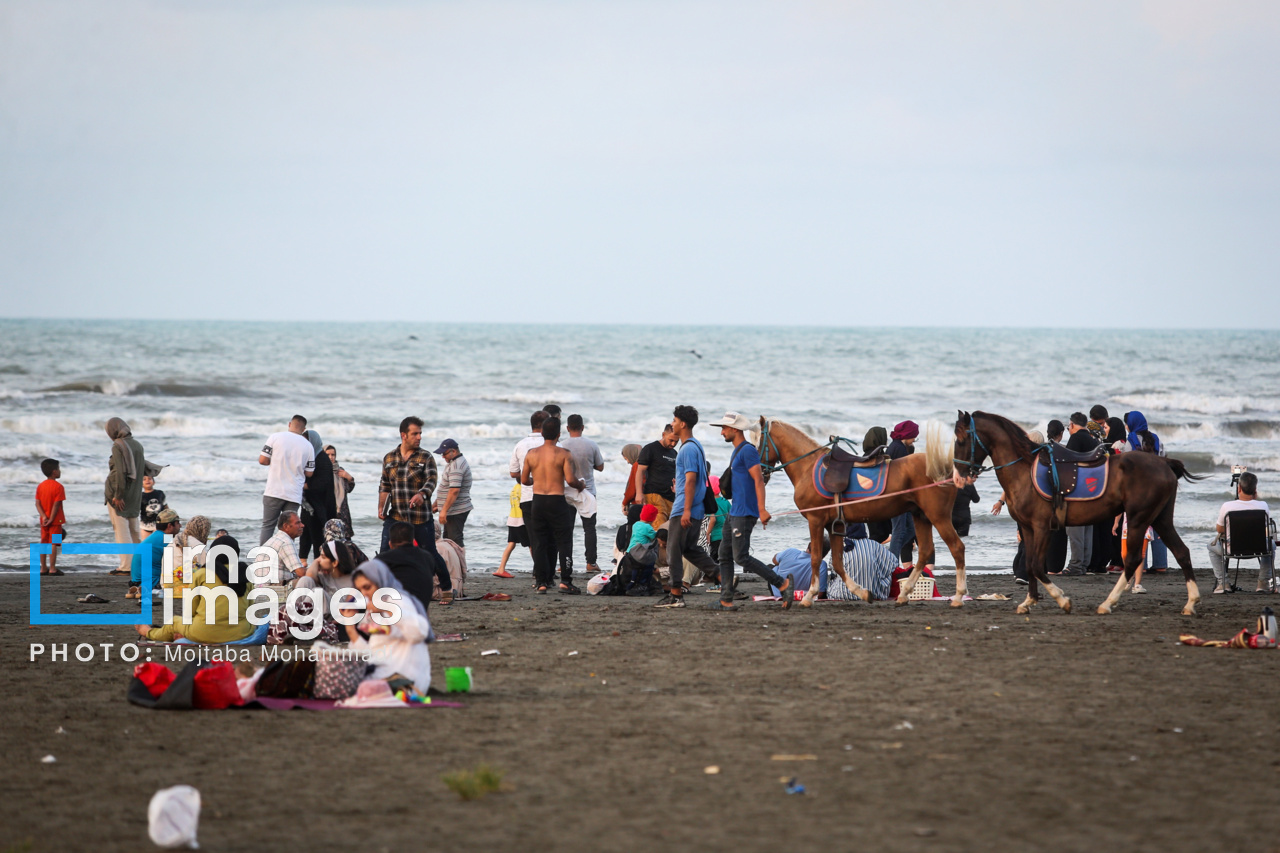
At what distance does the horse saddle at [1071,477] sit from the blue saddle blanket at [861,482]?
1363 mm

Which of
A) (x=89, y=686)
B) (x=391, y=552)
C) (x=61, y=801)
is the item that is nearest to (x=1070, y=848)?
(x=61, y=801)

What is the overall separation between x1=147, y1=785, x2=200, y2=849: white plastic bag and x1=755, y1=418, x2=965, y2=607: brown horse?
7482 mm

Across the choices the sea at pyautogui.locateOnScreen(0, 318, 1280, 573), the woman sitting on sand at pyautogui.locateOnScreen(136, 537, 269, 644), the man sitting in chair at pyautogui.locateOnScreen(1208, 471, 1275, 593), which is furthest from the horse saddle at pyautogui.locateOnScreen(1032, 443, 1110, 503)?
the woman sitting on sand at pyautogui.locateOnScreen(136, 537, 269, 644)

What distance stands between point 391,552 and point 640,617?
11.0 ft

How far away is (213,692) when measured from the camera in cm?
705

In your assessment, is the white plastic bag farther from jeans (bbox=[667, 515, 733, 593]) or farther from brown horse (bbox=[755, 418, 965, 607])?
brown horse (bbox=[755, 418, 965, 607])

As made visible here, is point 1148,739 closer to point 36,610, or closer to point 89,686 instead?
point 89,686

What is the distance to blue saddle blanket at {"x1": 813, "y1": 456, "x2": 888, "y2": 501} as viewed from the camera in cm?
1151

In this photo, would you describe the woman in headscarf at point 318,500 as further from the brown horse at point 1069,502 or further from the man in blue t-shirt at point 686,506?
the brown horse at point 1069,502

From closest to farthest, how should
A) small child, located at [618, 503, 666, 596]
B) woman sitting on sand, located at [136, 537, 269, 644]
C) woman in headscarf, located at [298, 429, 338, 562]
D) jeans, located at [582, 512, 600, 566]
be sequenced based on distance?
→ woman sitting on sand, located at [136, 537, 269, 644], small child, located at [618, 503, 666, 596], woman in headscarf, located at [298, 429, 338, 562], jeans, located at [582, 512, 600, 566]

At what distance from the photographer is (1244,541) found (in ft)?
40.1

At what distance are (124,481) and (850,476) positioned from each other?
8204 mm

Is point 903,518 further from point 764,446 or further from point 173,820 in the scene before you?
point 173,820

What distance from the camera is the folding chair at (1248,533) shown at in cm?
1219
